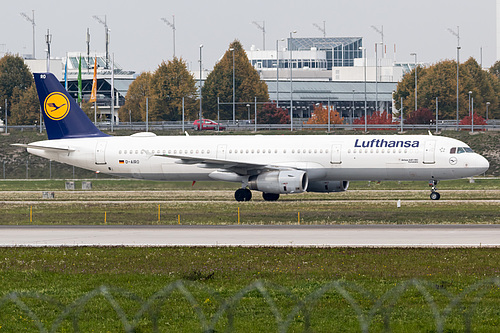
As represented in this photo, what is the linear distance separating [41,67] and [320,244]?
14665cm

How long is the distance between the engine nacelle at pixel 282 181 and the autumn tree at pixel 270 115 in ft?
263

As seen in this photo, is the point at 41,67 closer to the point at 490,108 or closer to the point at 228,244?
the point at 490,108

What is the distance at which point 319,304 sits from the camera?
18.5m

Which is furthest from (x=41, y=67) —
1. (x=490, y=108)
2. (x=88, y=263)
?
(x=88, y=263)

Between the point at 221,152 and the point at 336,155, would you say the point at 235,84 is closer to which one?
the point at 221,152

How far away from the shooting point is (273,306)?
17688 mm

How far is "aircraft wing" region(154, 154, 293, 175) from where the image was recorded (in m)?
51.3

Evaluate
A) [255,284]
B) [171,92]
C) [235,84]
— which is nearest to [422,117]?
[235,84]

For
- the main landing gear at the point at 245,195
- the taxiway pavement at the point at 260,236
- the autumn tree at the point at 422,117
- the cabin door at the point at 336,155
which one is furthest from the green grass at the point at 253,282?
the autumn tree at the point at 422,117

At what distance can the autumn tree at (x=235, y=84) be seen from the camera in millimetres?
130250

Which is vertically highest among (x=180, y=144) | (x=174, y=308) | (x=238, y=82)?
(x=238, y=82)

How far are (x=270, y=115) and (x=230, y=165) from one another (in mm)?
79175

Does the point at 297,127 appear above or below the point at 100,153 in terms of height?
above

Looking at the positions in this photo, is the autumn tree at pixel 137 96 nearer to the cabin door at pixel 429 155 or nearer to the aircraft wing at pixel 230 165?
the aircraft wing at pixel 230 165
